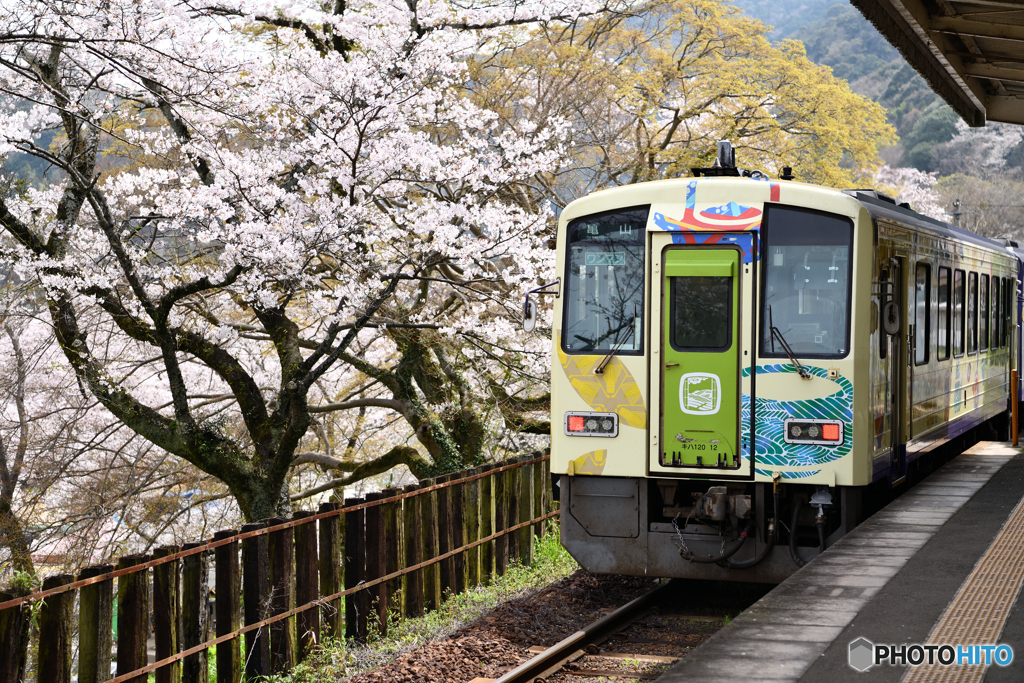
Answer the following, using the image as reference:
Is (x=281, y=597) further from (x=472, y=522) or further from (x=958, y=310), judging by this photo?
(x=958, y=310)

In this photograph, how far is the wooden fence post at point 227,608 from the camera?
610cm

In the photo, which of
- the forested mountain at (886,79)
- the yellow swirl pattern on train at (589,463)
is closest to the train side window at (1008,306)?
the yellow swirl pattern on train at (589,463)

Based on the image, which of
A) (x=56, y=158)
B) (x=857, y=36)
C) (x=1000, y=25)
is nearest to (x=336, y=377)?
(x=56, y=158)

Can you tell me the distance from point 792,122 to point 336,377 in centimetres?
1011

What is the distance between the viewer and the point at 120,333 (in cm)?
1532

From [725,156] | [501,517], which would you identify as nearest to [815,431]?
[725,156]

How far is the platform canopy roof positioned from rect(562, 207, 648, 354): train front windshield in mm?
2294

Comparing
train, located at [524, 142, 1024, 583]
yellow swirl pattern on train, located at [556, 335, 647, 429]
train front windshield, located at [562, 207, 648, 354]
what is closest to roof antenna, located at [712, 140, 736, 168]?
train, located at [524, 142, 1024, 583]

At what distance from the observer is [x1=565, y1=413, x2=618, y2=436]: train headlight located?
7629 mm

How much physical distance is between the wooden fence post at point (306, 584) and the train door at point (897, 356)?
4.38 meters

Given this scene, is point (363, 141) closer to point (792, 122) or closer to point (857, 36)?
point (792, 122)

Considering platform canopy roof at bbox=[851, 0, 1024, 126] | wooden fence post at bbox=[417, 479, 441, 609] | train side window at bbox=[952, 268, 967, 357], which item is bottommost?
wooden fence post at bbox=[417, 479, 441, 609]

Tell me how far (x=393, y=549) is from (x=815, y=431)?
10.5 ft

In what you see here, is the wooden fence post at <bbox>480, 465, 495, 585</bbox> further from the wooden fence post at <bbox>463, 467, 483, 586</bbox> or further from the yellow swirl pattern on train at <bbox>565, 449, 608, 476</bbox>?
the yellow swirl pattern on train at <bbox>565, 449, 608, 476</bbox>
